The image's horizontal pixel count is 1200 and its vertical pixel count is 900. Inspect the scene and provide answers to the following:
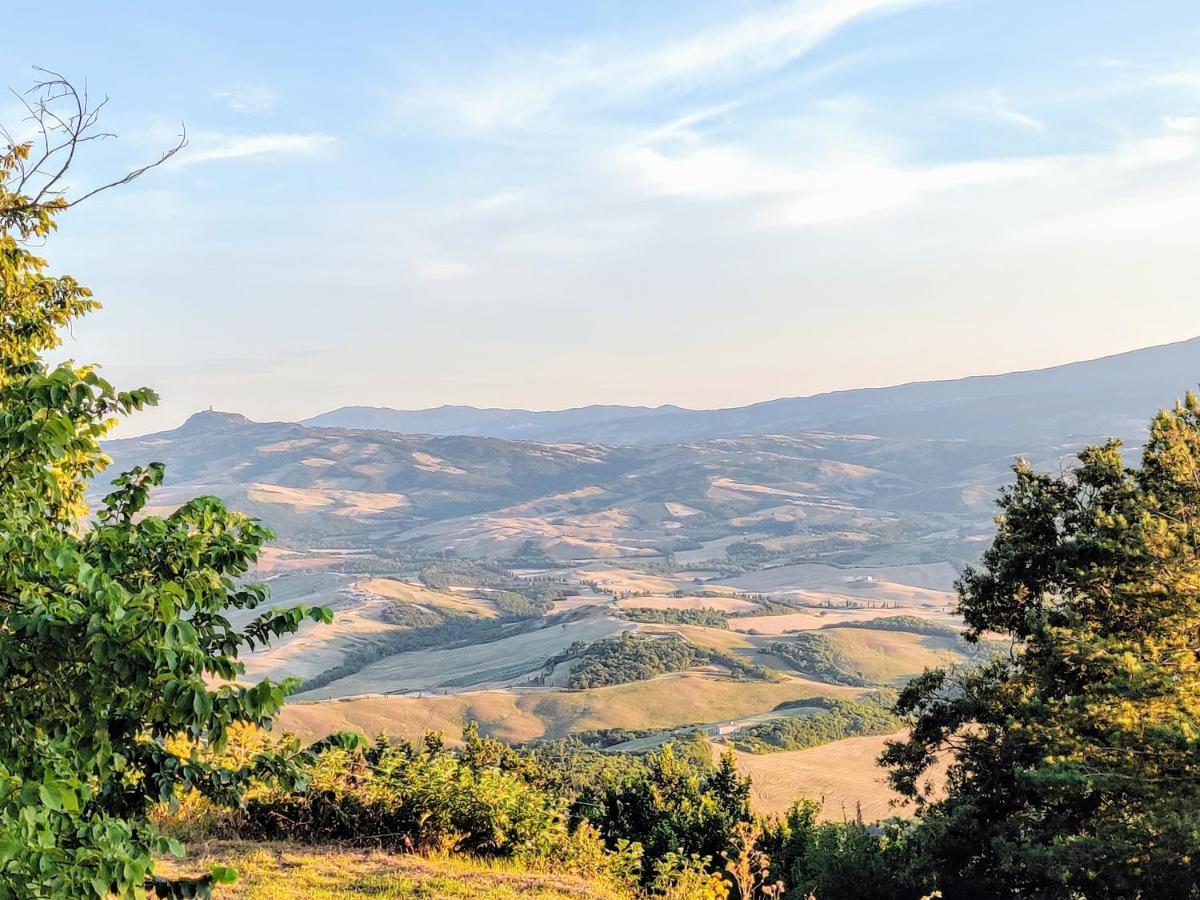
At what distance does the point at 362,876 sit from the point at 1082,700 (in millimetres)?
16767

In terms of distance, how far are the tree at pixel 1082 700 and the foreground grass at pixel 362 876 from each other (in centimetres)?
1136

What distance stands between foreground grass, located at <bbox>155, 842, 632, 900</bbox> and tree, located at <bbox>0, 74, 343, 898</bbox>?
6.49 m

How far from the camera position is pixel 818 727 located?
471ft

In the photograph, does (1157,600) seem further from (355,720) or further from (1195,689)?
(355,720)

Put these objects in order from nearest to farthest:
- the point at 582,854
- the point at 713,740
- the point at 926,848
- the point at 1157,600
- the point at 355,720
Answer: the point at 582,854, the point at 1157,600, the point at 926,848, the point at 713,740, the point at 355,720

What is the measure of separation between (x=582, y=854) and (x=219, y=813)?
6830 millimetres

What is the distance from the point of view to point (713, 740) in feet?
432

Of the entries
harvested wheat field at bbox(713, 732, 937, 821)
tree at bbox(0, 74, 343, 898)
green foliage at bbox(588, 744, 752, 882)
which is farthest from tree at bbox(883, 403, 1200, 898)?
harvested wheat field at bbox(713, 732, 937, 821)

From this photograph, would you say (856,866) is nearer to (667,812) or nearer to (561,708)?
(667,812)

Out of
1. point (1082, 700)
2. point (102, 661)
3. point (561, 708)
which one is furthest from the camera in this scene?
point (561, 708)

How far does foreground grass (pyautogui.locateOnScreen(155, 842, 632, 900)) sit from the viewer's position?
11859 mm

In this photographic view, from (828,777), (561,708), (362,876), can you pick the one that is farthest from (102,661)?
(561,708)

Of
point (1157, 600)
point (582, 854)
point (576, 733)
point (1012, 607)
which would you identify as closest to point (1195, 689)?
point (1157, 600)

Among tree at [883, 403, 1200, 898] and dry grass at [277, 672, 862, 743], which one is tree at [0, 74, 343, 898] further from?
dry grass at [277, 672, 862, 743]
